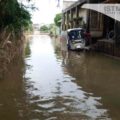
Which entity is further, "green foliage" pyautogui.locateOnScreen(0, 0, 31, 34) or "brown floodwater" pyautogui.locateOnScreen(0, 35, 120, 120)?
"green foliage" pyautogui.locateOnScreen(0, 0, 31, 34)

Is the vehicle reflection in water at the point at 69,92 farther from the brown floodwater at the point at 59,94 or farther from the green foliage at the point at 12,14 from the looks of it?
the green foliage at the point at 12,14

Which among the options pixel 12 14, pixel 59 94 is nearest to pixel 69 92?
pixel 59 94

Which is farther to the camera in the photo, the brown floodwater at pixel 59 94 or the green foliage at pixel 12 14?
the green foliage at pixel 12 14

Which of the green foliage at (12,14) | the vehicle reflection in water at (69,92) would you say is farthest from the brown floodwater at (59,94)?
the green foliage at (12,14)

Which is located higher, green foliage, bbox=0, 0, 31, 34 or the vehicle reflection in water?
green foliage, bbox=0, 0, 31, 34

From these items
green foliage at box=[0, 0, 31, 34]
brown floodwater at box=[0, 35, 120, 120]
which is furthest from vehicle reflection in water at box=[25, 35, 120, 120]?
green foliage at box=[0, 0, 31, 34]

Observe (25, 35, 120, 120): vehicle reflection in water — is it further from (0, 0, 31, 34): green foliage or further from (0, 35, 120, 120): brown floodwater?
(0, 0, 31, 34): green foliage

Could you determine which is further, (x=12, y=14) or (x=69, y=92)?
(x=12, y=14)

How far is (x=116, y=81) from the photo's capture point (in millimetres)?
16531

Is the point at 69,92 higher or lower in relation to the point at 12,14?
lower

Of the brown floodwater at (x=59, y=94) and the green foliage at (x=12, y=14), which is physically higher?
the green foliage at (x=12, y=14)

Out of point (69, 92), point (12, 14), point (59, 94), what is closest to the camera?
point (59, 94)

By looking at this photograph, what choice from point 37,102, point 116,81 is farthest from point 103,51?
point 37,102

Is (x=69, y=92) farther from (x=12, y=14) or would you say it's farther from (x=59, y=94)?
(x=12, y=14)
